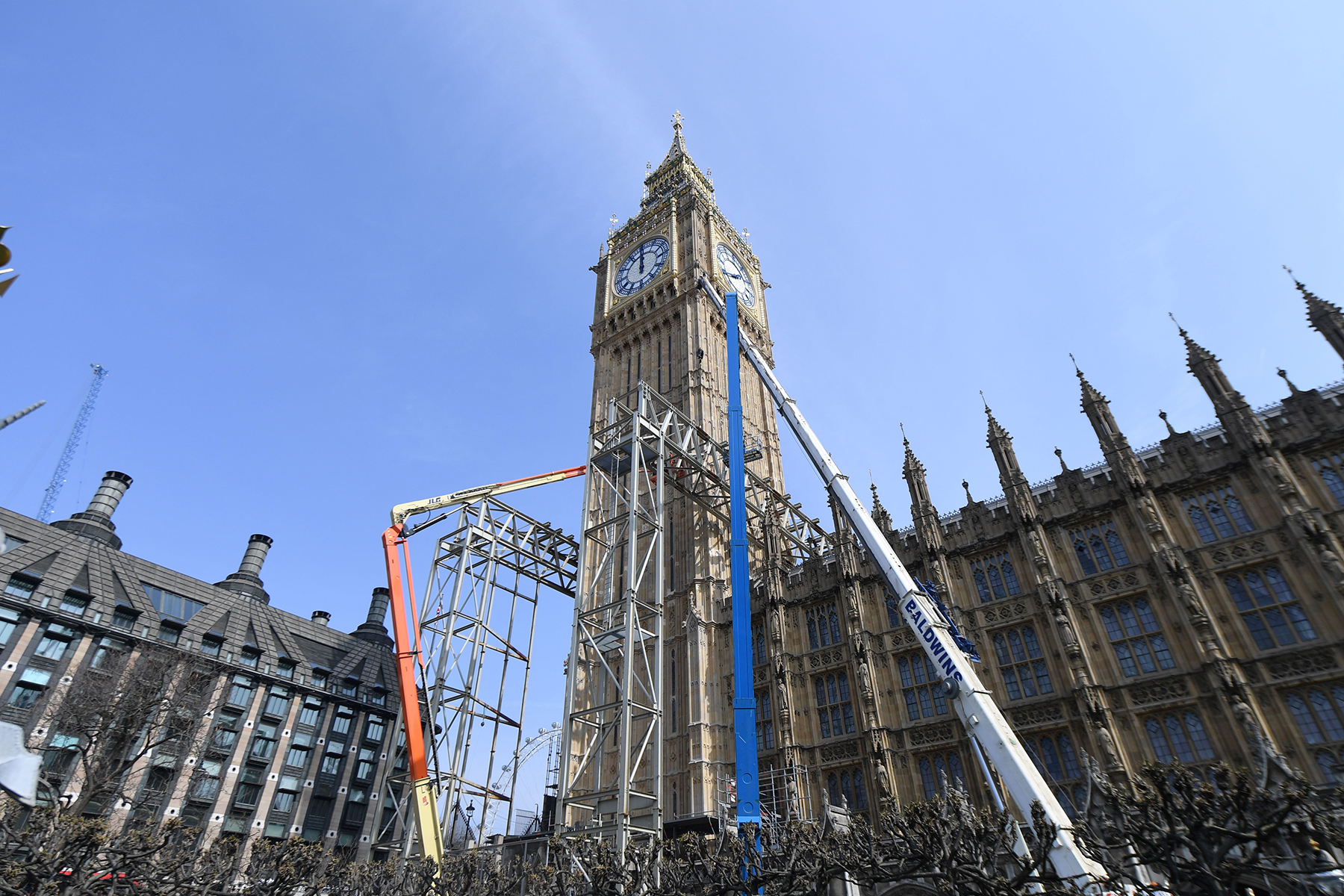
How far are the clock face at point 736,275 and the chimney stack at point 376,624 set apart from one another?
5655 centimetres

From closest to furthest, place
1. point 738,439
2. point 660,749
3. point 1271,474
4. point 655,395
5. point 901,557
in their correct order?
1. point 1271,474
2. point 660,749
3. point 901,557
4. point 738,439
5. point 655,395

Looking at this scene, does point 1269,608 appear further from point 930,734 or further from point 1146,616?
point 930,734

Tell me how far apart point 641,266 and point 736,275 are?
8.24m

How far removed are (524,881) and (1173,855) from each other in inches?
850

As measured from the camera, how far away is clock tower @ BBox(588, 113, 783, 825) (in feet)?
116

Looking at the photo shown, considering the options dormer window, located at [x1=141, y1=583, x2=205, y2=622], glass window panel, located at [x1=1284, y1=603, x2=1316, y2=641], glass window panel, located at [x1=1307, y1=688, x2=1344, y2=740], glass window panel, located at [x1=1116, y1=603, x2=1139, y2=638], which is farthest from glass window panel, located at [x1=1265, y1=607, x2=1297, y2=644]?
dormer window, located at [x1=141, y1=583, x2=205, y2=622]

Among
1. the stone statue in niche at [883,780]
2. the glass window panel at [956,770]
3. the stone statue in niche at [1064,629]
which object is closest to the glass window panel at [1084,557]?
the stone statue in niche at [1064,629]

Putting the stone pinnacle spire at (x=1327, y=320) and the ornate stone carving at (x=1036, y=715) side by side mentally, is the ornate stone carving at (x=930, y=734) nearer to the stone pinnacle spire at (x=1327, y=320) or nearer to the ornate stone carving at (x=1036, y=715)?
the ornate stone carving at (x=1036, y=715)

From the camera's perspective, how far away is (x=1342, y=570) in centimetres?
2227

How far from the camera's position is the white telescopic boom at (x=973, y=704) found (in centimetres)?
1611

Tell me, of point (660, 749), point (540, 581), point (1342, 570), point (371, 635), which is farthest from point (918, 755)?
point (371, 635)

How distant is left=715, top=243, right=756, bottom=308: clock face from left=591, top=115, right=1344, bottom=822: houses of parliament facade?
27822 mm

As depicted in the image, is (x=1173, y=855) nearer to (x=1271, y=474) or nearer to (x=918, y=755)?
(x=918, y=755)

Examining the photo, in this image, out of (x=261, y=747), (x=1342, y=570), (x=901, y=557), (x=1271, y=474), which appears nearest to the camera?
(x=1342, y=570)
